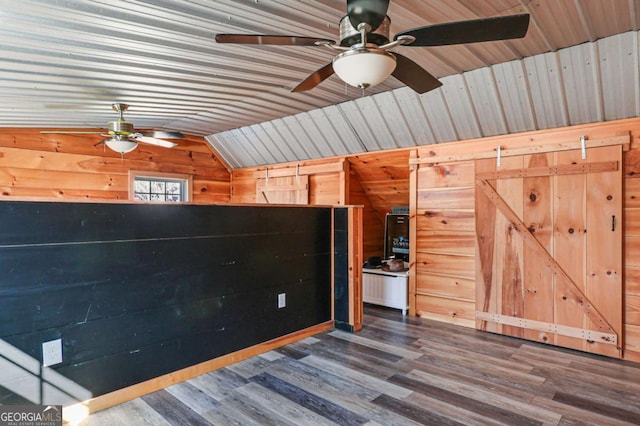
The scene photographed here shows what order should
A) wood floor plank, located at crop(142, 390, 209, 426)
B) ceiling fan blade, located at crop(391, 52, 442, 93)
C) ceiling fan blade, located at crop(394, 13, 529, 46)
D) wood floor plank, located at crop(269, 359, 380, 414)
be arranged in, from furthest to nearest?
1. wood floor plank, located at crop(269, 359, 380, 414)
2. wood floor plank, located at crop(142, 390, 209, 426)
3. ceiling fan blade, located at crop(391, 52, 442, 93)
4. ceiling fan blade, located at crop(394, 13, 529, 46)

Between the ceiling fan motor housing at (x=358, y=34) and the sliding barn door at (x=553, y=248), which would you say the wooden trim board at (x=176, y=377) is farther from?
the ceiling fan motor housing at (x=358, y=34)

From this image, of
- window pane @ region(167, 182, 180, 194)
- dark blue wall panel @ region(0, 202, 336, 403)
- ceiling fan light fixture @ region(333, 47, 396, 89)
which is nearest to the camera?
ceiling fan light fixture @ region(333, 47, 396, 89)

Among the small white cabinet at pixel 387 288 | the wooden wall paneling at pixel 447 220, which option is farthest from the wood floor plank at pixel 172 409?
the wooden wall paneling at pixel 447 220

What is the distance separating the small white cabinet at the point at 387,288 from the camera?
4.92 metres

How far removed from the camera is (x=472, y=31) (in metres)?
1.80

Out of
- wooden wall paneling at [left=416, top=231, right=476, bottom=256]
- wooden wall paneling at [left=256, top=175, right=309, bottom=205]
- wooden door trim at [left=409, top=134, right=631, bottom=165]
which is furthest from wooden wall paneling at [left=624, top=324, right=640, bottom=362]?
wooden wall paneling at [left=256, top=175, right=309, bottom=205]

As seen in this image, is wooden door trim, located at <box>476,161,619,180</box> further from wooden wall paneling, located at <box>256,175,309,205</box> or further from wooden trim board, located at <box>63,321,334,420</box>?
wooden wall paneling, located at <box>256,175,309,205</box>

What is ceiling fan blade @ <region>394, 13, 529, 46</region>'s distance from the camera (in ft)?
5.56

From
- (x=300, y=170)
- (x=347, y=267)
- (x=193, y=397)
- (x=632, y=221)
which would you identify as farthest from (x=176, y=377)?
(x=632, y=221)

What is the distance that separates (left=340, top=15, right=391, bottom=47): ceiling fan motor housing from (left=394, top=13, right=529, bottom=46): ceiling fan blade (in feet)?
0.32

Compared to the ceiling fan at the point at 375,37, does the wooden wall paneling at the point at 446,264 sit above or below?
below

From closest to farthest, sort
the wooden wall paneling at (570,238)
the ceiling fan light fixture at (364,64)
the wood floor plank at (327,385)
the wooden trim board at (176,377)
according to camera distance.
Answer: the ceiling fan light fixture at (364,64) → the wooden trim board at (176,377) → the wood floor plank at (327,385) → the wooden wall paneling at (570,238)

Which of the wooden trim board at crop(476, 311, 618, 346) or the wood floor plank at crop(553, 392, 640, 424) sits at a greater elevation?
the wooden trim board at crop(476, 311, 618, 346)

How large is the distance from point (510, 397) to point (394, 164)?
3.20 metres
